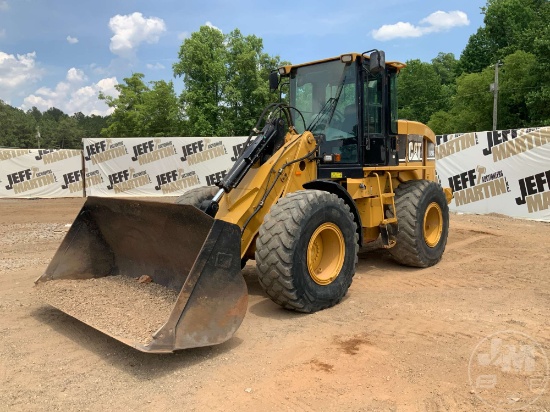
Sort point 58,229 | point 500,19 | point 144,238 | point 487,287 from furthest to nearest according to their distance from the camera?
point 500,19
point 58,229
point 487,287
point 144,238

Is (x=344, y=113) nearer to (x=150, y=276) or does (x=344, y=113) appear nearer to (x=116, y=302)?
(x=150, y=276)

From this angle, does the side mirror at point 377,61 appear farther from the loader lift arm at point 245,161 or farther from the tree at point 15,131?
the tree at point 15,131

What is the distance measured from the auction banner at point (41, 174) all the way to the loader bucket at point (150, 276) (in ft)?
43.9

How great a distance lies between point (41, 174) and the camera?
17375 mm

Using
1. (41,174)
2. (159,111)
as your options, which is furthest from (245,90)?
(41,174)

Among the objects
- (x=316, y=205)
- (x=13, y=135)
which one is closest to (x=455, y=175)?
(x=316, y=205)

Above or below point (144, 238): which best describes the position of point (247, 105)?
above

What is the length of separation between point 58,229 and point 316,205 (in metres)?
7.82

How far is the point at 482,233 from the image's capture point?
31.7 ft

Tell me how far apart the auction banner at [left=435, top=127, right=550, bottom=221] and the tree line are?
492 inches

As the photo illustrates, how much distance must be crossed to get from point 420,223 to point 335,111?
6.59 ft

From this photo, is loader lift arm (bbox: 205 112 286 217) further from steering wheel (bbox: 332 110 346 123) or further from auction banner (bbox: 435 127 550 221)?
auction banner (bbox: 435 127 550 221)

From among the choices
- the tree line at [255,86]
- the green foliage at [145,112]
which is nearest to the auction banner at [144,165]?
the tree line at [255,86]

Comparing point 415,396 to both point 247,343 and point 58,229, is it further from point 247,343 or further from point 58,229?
point 58,229
